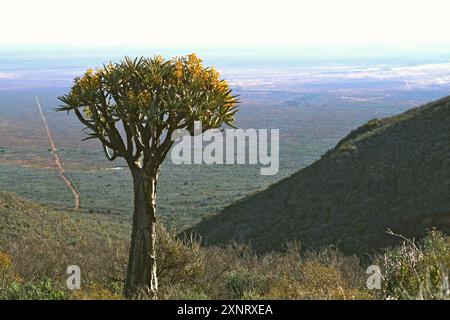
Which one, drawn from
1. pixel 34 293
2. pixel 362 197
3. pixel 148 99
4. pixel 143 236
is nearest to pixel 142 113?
pixel 148 99

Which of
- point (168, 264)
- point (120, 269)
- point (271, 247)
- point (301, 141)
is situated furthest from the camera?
point (301, 141)

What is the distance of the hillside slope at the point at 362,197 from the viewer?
83.7 ft

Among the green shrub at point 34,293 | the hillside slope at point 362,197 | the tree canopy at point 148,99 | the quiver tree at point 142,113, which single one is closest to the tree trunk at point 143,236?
the quiver tree at point 142,113

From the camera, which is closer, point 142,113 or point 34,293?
point 142,113

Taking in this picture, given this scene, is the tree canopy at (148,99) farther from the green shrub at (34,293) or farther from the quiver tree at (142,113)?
the green shrub at (34,293)

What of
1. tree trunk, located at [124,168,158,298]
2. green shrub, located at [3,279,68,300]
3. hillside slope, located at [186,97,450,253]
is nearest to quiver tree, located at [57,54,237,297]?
tree trunk, located at [124,168,158,298]

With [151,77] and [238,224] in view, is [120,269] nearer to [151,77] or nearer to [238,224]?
[151,77]

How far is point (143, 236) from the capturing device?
39.4 feet

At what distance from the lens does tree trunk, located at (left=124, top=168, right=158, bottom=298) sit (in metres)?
11.9

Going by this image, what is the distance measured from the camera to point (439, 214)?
24.2 meters

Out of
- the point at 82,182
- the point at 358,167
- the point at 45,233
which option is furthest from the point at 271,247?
the point at 82,182

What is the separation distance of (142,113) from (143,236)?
2.45 m

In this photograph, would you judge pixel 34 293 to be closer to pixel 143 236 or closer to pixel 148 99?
pixel 143 236
